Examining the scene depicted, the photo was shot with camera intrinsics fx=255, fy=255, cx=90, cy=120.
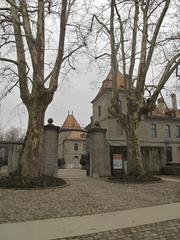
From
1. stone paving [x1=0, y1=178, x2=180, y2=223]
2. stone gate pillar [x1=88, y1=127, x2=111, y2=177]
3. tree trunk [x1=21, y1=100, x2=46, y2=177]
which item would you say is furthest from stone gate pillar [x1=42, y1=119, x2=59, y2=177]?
stone paving [x1=0, y1=178, x2=180, y2=223]

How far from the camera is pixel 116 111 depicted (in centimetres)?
1658

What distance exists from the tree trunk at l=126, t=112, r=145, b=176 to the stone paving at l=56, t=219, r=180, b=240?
30.2ft

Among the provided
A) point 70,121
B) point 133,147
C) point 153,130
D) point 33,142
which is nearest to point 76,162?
point 70,121

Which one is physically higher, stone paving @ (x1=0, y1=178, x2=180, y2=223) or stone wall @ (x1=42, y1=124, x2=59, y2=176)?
stone wall @ (x1=42, y1=124, x2=59, y2=176)

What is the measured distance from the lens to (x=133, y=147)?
15.5 metres

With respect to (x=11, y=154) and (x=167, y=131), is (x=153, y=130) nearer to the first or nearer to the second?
(x=167, y=131)

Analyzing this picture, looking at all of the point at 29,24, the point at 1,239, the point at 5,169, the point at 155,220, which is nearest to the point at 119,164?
the point at 5,169

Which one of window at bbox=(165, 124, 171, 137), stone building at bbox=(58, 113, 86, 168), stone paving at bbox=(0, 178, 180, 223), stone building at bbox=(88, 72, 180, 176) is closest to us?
stone paving at bbox=(0, 178, 180, 223)

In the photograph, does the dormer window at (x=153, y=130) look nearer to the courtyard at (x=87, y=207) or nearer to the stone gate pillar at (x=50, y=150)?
the stone gate pillar at (x=50, y=150)

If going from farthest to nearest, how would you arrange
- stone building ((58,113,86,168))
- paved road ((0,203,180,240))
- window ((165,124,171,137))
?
stone building ((58,113,86,168)), window ((165,124,171,137)), paved road ((0,203,180,240))

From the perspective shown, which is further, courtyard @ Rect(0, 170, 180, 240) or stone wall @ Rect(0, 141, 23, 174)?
stone wall @ Rect(0, 141, 23, 174)

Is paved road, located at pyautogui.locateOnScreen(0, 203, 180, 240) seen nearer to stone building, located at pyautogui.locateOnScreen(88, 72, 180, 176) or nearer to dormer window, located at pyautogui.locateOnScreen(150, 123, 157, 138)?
stone building, located at pyautogui.locateOnScreen(88, 72, 180, 176)

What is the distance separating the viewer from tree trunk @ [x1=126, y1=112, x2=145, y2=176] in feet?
49.8

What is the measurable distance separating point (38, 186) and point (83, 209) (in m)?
4.57
